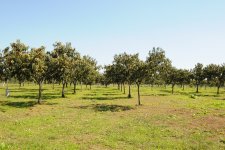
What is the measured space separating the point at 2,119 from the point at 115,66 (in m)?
45.4

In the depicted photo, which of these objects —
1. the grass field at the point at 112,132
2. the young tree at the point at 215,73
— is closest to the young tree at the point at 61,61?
the grass field at the point at 112,132

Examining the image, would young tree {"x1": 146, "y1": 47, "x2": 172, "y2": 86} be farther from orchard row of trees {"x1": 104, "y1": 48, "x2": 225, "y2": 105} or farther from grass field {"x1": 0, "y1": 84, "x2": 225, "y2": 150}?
grass field {"x1": 0, "y1": 84, "x2": 225, "y2": 150}

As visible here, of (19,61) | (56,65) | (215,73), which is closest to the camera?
(19,61)

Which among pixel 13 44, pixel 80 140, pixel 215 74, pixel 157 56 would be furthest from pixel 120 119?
pixel 215 74

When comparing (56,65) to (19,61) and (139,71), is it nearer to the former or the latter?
(19,61)

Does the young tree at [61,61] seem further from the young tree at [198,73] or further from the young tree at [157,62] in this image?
the young tree at [198,73]

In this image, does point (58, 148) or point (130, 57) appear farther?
point (130, 57)

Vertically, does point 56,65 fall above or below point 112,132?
above

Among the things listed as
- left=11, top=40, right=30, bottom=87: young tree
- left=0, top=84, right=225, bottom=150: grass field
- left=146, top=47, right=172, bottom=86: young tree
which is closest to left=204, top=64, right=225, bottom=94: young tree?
left=146, top=47, right=172, bottom=86: young tree

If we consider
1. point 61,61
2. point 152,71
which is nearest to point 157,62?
point 152,71

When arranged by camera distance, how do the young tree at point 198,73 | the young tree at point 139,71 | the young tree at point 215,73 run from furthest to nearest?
the young tree at point 198,73
the young tree at point 215,73
the young tree at point 139,71

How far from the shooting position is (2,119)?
34.8 meters

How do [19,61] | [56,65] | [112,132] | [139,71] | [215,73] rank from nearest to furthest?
[112,132] → [19,61] → [139,71] → [56,65] → [215,73]

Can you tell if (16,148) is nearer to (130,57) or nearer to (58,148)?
(58,148)
